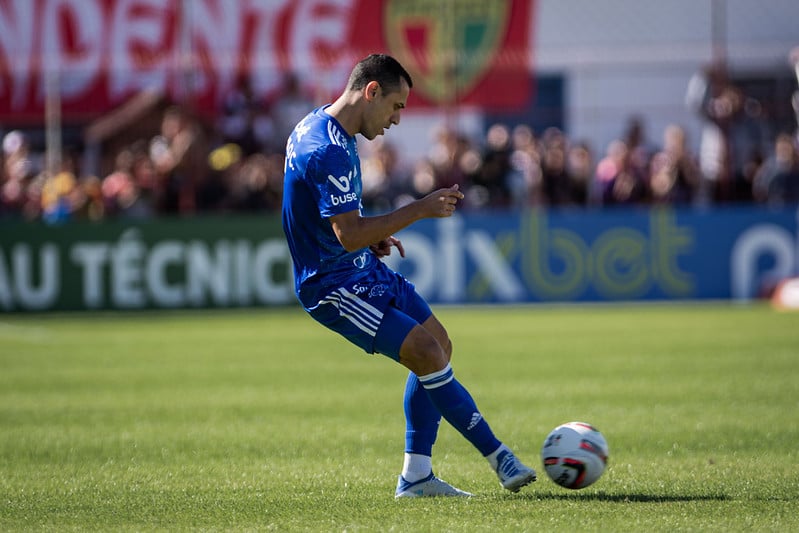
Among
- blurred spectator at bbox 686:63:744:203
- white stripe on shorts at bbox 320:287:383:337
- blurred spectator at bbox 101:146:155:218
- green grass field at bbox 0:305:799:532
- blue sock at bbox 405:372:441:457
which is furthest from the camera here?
blurred spectator at bbox 101:146:155:218

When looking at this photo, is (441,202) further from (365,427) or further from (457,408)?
(365,427)

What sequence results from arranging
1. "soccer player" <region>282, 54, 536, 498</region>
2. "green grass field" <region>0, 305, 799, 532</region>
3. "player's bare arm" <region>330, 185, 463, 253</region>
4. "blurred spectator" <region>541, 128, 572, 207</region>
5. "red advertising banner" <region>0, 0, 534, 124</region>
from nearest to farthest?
"green grass field" <region>0, 305, 799, 532</region>
"player's bare arm" <region>330, 185, 463, 253</region>
"soccer player" <region>282, 54, 536, 498</region>
"blurred spectator" <region>541, 128, 572, 207</region>
"red advertising banner" <region>0, 0, 534, 124</region>

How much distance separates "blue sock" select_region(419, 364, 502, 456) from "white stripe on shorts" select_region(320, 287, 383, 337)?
15.7 inches

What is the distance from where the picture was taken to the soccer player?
21.7 ft

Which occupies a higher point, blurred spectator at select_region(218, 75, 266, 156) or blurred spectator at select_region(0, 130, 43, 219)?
blurred spectator at select_region(218, 75, 266, 156)

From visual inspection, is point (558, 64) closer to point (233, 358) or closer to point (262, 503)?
point (233, 358)

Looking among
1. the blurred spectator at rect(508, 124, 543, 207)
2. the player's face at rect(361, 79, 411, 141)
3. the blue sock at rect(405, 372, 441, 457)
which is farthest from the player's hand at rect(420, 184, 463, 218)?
the blurred spectator at rect(508, 124, 543, 207)

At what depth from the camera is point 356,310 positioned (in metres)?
6.86

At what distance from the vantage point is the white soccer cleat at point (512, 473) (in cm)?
666

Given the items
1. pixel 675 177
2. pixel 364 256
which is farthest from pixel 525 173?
pixel 364 256

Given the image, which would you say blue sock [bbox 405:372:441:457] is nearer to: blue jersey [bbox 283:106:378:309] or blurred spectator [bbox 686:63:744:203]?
blue jersey [bbox 283:106:378:309]

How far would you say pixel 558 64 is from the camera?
21.6 m

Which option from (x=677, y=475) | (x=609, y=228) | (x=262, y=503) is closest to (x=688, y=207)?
(x=609, y=228)

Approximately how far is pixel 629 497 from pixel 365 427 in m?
3.33
